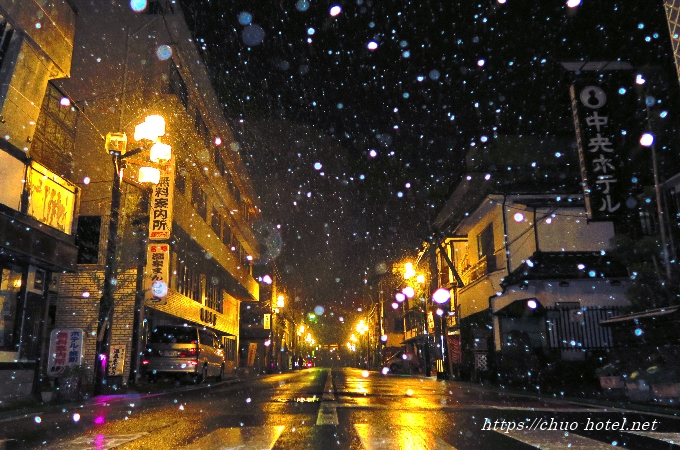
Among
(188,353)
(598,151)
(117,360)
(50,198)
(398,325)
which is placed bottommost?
(117,360)

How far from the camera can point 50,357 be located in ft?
44.0

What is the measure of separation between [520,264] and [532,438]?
16.6 metres

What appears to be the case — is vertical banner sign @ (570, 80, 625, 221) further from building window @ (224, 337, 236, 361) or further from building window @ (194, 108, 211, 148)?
building window @ (224, 337, 236, 361)

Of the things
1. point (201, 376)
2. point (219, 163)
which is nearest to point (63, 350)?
point (201, 376)

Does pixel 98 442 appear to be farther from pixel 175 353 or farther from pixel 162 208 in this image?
pixel 162 208

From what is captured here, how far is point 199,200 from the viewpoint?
102 ft

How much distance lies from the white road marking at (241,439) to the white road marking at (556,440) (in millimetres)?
2530

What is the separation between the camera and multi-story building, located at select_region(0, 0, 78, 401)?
13.4 metres

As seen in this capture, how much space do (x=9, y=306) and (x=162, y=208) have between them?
7.67 m

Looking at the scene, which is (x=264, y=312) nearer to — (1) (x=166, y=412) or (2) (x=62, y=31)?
(2) (x=62, y=31)

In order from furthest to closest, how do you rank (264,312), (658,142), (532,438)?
(264,312) → (658,142) → (532,438)

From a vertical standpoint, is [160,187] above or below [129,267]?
above

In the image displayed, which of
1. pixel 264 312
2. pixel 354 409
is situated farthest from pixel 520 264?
pixel 264 312

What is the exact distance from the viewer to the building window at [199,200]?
97.2 ft
